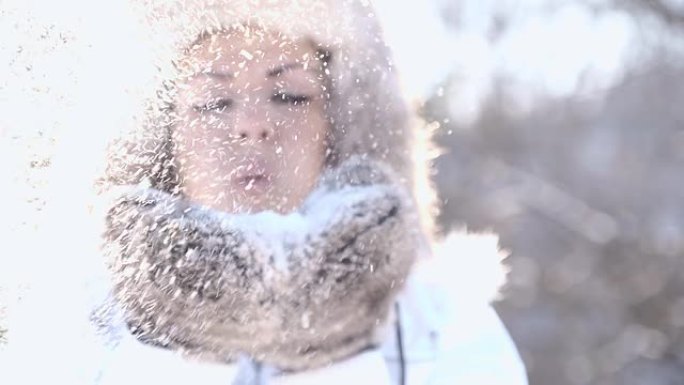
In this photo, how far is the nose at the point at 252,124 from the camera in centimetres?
45

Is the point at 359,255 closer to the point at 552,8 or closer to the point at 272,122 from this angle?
the point at 272,122

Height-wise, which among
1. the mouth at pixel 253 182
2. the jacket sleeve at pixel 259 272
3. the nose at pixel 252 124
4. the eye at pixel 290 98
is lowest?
the jacket sleeve at pixel 259 272

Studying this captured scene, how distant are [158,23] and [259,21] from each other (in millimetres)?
45

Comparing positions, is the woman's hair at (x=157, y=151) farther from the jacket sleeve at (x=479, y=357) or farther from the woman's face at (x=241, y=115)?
the jacket sleeve at (x=479, y=357)

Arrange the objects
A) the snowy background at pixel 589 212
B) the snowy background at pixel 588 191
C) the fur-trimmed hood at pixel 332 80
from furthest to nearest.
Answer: the snowy background at pixel 589 212 < the snowy background at pixel 588 191 < the fur-trimmed hood at pixel 332 80

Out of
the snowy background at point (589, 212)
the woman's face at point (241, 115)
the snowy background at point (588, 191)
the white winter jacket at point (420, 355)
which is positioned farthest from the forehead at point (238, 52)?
the snowy background at point (589, 212)

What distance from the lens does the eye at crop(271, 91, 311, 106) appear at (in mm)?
458

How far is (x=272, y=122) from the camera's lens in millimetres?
456

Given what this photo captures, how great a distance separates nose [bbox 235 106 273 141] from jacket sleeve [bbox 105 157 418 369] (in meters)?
0.04

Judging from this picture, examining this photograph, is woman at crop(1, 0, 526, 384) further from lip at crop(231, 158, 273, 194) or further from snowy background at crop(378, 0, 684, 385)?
snowy background at crop(378, 0, 684, 385)

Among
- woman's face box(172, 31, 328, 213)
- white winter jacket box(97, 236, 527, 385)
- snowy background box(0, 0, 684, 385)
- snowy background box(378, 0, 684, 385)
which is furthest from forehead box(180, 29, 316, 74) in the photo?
snowy background box(378, 0, 684, 385)

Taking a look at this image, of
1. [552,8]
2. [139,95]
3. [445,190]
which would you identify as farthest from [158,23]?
[445,190]

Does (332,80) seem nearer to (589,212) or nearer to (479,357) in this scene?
(479,357)

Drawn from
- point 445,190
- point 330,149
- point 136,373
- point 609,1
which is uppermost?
point 609,1
